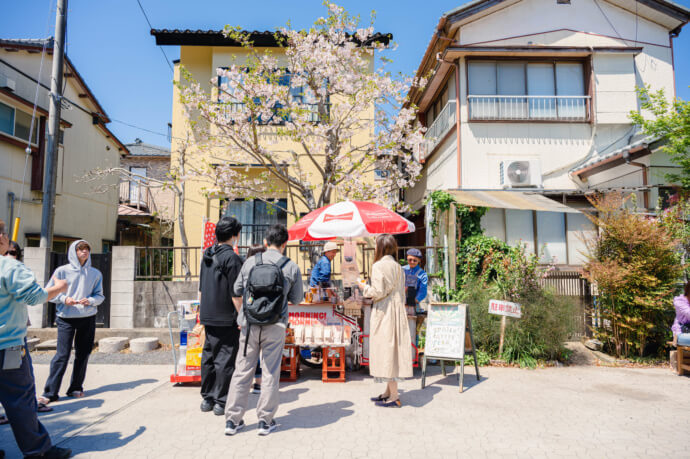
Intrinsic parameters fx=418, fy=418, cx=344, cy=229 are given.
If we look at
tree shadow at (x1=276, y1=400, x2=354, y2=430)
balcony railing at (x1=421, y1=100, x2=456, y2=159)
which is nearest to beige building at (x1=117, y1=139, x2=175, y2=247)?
balcony railing at (x1=421, y1=100, x2=456, y2=159)

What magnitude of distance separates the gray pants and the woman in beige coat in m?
1.28

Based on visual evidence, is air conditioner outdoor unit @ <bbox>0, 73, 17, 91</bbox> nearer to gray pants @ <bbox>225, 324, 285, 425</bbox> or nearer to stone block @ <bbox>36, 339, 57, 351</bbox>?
stone block @ <bbox>36, 339, 57, 351</bbox>

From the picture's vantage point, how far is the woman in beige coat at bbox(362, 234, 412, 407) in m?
4.89

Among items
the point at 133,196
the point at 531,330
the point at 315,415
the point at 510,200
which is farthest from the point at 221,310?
the point at 133,196

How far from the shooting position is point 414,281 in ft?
21.9

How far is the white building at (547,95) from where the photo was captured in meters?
11.5

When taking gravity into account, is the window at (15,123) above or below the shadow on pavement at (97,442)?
above

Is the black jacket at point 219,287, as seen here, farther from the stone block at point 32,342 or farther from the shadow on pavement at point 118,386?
the stone block at point 32,342

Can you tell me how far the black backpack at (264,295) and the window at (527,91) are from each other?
9.68m

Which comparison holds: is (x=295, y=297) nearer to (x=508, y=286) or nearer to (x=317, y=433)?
(x=317, y=433)

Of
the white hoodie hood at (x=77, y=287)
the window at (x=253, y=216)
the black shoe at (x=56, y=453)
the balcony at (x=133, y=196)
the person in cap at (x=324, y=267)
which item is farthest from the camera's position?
the balcony at (x=133, y=196)

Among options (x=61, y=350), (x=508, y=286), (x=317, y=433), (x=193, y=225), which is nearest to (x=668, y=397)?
(x=508, y=286)

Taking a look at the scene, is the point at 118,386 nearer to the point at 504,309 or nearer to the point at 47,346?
the point at 47,346

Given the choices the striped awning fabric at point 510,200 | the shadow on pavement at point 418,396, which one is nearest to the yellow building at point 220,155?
the striped awning fabric at point 510,200
